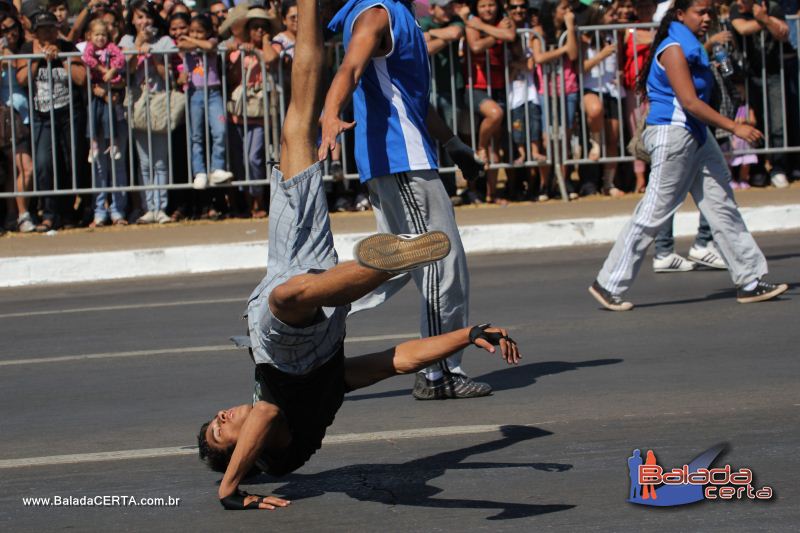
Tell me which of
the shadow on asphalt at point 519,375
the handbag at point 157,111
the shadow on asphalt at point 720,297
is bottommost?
the shadow on asphalt at point 519,375

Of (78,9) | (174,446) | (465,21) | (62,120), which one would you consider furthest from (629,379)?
(78,9)

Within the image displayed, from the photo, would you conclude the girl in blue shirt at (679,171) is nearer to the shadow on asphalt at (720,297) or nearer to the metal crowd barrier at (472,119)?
the shadow on asphalt at (720,297)

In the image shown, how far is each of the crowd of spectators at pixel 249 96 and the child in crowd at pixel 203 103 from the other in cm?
1

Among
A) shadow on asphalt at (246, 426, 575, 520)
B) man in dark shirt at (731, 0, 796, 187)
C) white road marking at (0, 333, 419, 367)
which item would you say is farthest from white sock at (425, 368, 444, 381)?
man in dark shirt at (731, 0, 796, 187)

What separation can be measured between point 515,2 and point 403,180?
301 inches

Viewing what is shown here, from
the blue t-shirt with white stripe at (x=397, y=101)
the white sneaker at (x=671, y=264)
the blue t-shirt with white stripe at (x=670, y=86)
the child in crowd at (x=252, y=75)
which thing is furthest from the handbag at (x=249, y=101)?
the blue t-shirt with white stripe at (x=397, y=101)

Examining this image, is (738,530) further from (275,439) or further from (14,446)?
(14,446)

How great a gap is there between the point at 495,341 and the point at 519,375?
2.52 metres

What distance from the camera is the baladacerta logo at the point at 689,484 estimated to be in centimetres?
497

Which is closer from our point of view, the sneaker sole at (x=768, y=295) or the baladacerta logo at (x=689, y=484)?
the baladacerta logo at (x=689, y=484)

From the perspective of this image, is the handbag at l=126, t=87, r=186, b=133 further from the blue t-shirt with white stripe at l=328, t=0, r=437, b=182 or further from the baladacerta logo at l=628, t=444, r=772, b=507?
the baladacerta logo at l=628, t=444, r=772, b=507

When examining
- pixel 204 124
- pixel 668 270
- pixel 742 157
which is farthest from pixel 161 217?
pixel 742 157

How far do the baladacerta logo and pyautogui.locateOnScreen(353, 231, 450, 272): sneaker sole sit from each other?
1.25 metres

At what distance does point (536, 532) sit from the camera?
4.70 metres
